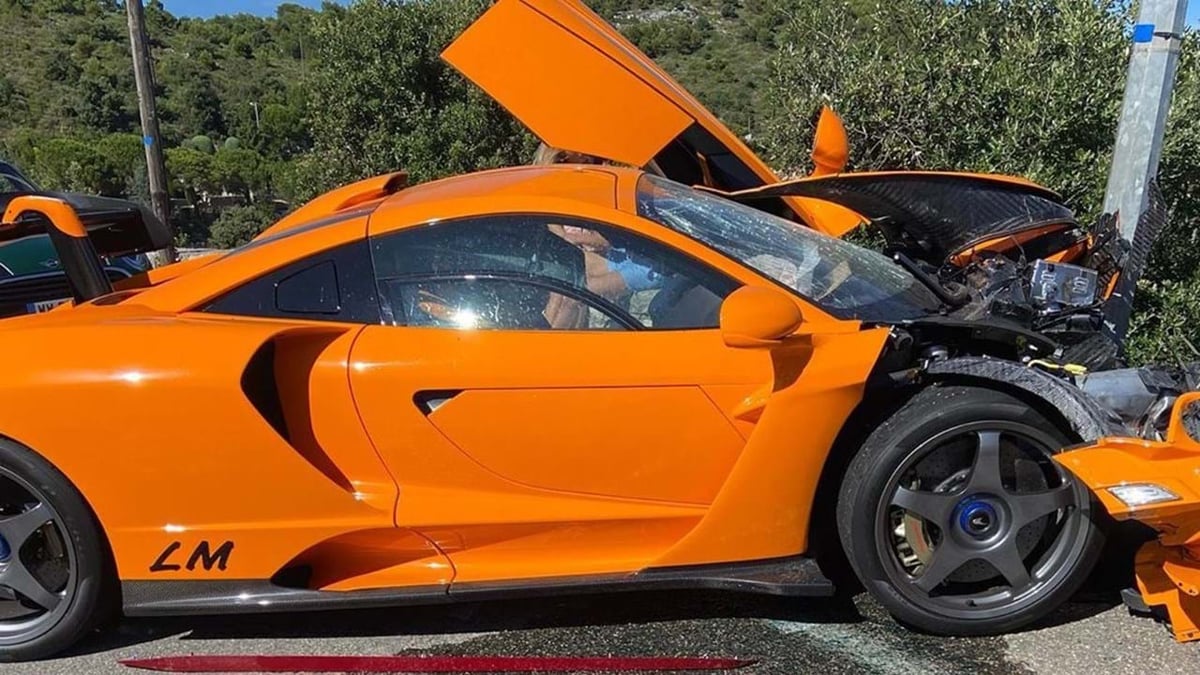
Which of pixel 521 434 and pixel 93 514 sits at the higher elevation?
pixel 521 434

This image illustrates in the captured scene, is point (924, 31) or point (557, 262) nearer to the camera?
point (557, 262)

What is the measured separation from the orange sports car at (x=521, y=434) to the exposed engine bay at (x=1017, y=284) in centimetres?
2

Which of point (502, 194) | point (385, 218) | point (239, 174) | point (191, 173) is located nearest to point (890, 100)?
point (502, 194)

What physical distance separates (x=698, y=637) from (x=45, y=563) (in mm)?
1974

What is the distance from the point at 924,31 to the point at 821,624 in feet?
13.7

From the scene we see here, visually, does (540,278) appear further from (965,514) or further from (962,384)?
(965,514)

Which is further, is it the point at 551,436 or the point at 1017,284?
the point at 1017,284

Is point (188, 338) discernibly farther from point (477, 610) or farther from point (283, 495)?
point (477, 610)

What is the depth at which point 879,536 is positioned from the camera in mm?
2617

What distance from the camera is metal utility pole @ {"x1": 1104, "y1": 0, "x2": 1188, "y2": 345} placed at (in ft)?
12.1

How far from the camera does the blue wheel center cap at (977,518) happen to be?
2.66m

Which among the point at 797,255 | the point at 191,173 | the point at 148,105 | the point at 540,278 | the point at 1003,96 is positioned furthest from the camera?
the point at 191,173

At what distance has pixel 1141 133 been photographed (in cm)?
398

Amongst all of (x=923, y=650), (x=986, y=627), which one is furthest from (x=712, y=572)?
(x=986, y=627)
